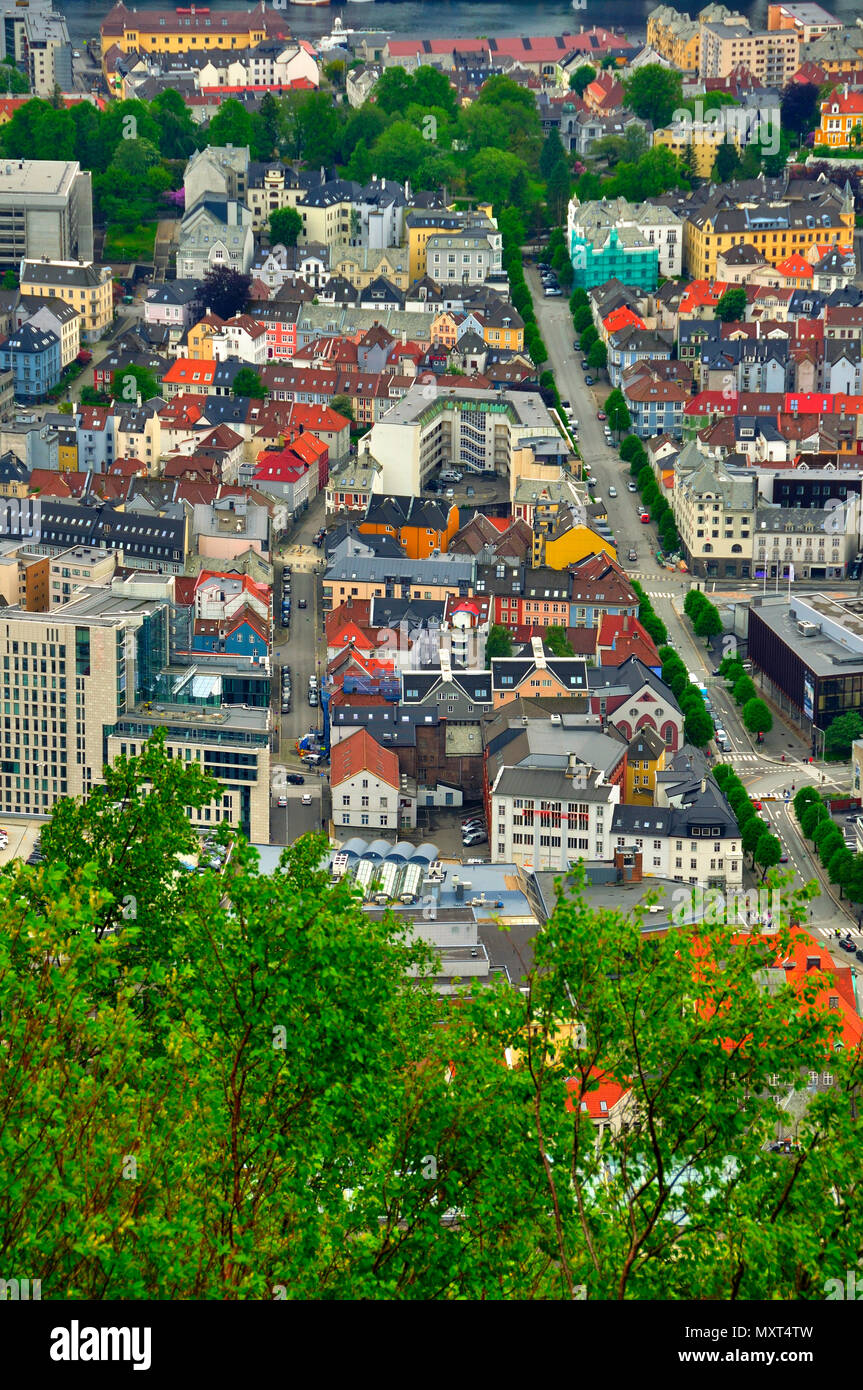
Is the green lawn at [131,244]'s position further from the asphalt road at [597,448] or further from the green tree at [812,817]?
the green tree at [812,817]

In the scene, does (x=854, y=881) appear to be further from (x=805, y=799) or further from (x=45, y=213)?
(x=45, y=213)

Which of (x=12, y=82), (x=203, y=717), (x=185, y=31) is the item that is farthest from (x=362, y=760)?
(x=185, y=31)

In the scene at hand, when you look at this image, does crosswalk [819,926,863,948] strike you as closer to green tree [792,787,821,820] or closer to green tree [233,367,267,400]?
green tree [792,787,821,820]

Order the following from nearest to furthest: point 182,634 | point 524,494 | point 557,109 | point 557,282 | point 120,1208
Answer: point 120,1208 < point 182,634 < point 524,494 < point 557,282 < point 557,109

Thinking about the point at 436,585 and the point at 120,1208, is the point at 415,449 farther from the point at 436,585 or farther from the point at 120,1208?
the point at 120,1208

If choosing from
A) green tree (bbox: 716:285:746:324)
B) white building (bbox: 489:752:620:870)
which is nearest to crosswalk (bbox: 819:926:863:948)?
white building (bbox: 489:752:620:870)

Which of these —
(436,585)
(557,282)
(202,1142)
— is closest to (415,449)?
(436,585)
